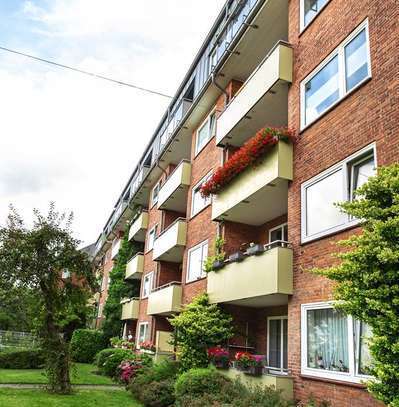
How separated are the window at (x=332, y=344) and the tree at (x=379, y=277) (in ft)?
7.04

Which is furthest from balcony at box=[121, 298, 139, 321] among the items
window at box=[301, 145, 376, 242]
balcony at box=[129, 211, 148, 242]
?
window at box=[301, 145, 376, 242]

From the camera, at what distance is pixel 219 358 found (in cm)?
1289

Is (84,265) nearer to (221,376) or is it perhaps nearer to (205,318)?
(205,318)

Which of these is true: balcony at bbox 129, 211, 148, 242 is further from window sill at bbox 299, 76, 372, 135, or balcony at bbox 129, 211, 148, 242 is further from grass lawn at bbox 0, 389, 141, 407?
window sill at bbox 299, 76, 372, 135

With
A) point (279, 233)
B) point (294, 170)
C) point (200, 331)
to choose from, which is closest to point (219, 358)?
point (200, 331)

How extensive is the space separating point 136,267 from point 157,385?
14891 mm

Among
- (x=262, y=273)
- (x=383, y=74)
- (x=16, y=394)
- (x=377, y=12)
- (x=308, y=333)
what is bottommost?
(x=16, y=394)

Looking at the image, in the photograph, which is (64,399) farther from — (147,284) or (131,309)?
(131,309)

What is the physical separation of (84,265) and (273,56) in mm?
9318

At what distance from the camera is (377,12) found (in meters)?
9.52

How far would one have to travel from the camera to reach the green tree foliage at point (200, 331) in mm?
13734

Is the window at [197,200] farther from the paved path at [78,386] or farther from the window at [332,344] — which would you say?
the window at [332,344]

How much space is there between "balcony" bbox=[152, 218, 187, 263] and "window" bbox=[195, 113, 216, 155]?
11.6 ft

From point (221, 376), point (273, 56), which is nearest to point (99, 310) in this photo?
point (221, 376)
